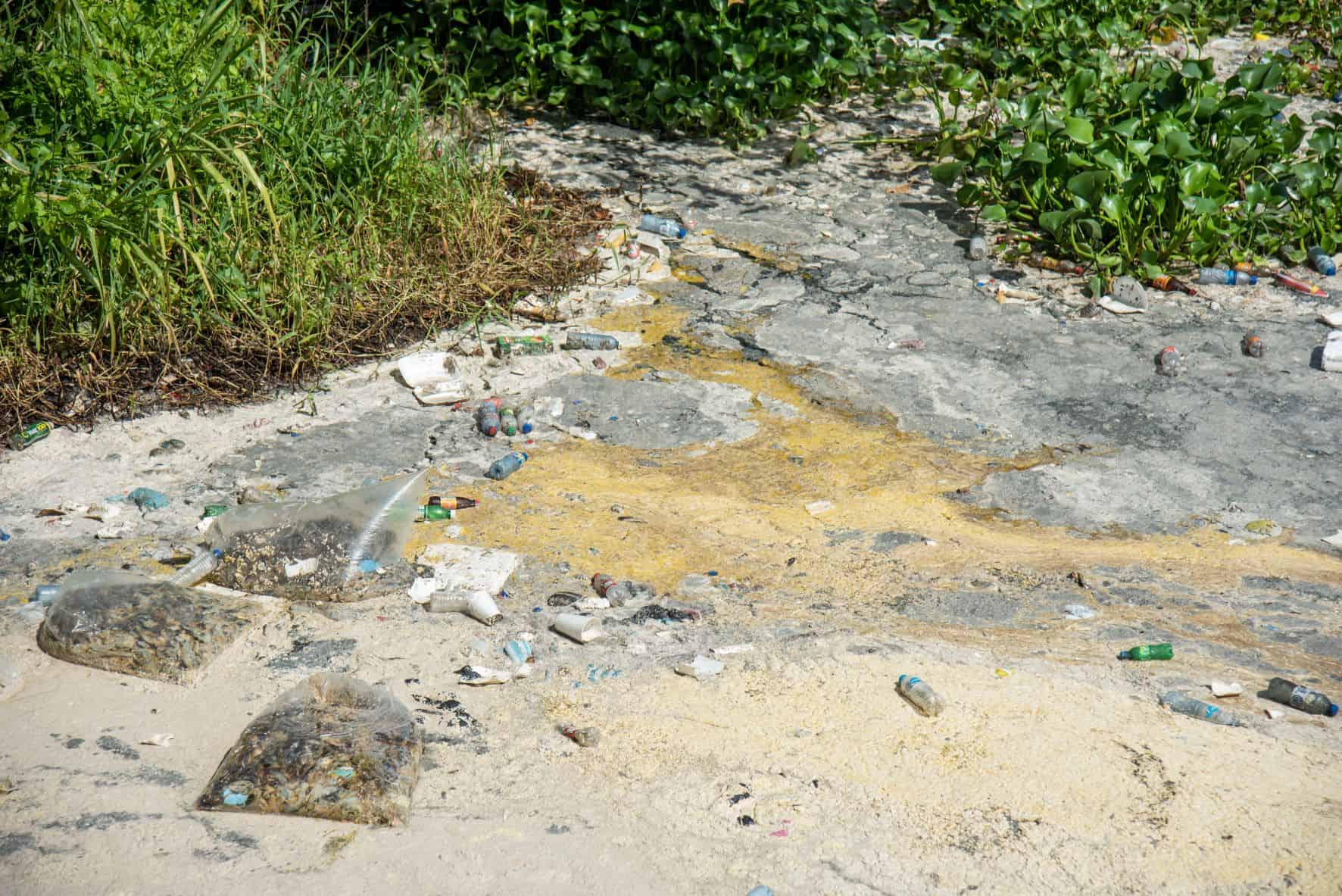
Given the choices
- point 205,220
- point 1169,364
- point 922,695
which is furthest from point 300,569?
point 1169,364

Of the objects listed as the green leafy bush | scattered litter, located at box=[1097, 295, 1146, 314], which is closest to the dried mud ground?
scattered litter, located at box=[1097, 295, 1146, 314]

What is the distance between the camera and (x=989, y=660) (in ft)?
7.84

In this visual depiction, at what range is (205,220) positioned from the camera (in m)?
3.66

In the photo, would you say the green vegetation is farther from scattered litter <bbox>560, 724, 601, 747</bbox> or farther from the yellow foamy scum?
scattered litter <bbox>560, 724, 601, 747</bbox>

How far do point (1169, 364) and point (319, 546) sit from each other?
8.35 ft

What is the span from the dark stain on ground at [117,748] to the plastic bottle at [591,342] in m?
1.99

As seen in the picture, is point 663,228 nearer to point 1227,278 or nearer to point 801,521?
point 801,521

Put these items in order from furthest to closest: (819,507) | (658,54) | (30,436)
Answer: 1. (658,54)
2. (30,436)
3. (819,507)

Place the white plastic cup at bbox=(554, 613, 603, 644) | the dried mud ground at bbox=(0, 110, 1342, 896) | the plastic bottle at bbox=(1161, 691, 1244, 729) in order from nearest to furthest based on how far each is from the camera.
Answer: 1. the dried mud ground at bbox=(0, 110, 1342, 896)
2. the plastic bottle at bbox=(1161, 691, 1244, 729)
3. the white plastic cup at bbox=(554, 613, 603, 644)

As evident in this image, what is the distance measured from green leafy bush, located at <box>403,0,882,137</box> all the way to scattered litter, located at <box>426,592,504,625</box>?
304 centimetres

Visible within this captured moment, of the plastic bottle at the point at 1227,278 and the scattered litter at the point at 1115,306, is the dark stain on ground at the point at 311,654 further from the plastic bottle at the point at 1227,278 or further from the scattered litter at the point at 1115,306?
the plastic bottle at the point at 1227,278

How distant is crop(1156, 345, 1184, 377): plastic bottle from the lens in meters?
3.64

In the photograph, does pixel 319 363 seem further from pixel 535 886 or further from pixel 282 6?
pixel 535 886

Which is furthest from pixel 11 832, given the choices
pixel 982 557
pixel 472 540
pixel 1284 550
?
pixel 1284 550
